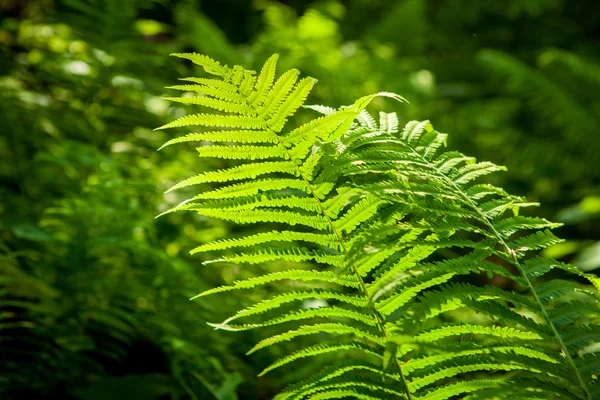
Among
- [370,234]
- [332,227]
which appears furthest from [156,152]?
[370,234]

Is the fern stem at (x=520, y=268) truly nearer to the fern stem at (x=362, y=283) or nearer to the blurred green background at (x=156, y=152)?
the fern stem at (x=362, y=283)

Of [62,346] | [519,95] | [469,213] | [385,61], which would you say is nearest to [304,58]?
[385,61]

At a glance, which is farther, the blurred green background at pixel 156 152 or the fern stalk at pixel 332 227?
the blurred green background at pixel 156 152

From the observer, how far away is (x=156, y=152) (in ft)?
7.59

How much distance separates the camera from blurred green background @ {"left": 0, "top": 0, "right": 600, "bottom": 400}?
1559mm

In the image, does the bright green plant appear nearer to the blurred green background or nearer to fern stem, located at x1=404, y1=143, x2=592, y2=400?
fern stem, located at x1=404, y1=143, x2=592, y2=400

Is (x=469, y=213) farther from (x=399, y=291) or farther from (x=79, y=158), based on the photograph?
(x=79, y=158)

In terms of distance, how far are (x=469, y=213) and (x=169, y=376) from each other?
1013 mm

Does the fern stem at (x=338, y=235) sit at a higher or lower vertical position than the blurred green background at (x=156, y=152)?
lower

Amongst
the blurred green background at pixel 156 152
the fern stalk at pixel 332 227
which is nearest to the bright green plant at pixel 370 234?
the fern stalk at pixel 332 227

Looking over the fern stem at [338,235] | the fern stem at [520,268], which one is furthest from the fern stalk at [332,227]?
the fern stem at [520,268]

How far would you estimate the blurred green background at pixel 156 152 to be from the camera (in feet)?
5.11

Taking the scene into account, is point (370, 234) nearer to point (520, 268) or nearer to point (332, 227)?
point (332, 227)

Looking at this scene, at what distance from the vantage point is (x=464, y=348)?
797 mm
